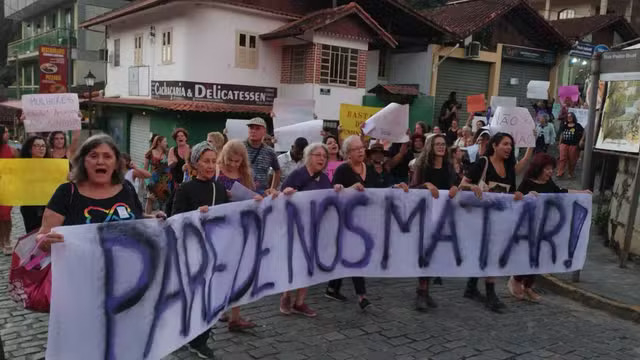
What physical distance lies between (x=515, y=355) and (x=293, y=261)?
2050mm

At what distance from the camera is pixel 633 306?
5.63m

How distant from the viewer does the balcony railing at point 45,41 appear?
31312 millimetres

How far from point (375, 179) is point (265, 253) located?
5.99 ft

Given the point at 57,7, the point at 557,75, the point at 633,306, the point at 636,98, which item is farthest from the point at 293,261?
the point at 57,7

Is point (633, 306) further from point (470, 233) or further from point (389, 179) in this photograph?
point (389, 179)

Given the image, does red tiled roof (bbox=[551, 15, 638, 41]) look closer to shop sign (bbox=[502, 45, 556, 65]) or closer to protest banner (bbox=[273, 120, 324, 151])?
shop sign (bbox=[502, 45, 556, 65])

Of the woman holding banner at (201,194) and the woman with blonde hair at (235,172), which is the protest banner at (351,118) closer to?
the woman with blonde hair at (235,172)

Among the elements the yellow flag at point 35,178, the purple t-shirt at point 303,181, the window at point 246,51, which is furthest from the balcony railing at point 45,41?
the purple t-shirt at point 303,181

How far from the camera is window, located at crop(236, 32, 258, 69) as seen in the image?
19672mm

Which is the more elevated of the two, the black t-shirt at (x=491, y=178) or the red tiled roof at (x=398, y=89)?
the red tiled roof at (x=398, y=89)

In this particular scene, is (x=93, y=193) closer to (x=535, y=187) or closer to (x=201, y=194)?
(x=201, y=194)

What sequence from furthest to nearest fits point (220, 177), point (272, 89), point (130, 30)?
1. point (130, 30)
2. point (272, 89)
3. point (220, 177)

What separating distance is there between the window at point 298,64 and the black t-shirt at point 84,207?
54.7ft

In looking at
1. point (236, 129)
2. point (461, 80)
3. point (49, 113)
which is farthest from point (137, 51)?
point (49, 113)
